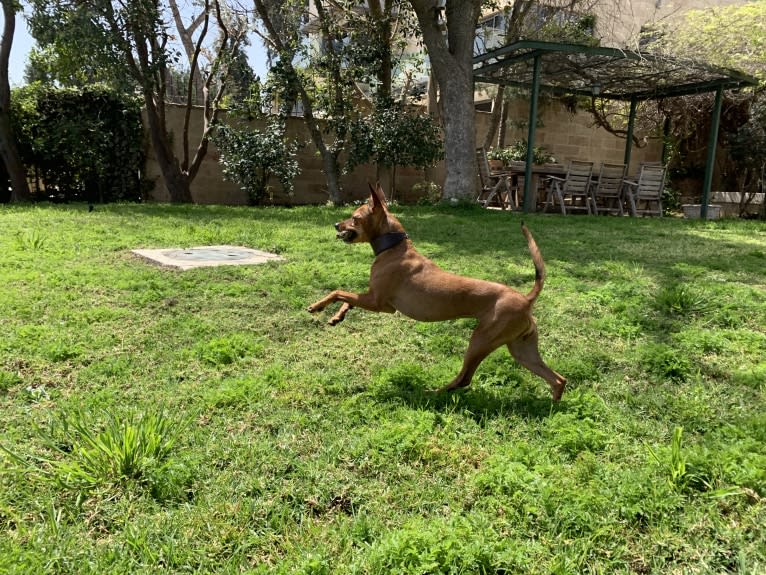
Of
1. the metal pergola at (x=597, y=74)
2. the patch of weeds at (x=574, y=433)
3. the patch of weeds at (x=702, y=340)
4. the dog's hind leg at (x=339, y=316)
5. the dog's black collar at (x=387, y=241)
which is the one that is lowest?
the patch of weeds at (x=574, y=433)

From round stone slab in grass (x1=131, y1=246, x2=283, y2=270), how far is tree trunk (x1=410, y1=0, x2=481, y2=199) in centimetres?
629

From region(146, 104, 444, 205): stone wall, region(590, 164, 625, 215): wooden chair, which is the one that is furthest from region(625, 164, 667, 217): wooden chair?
region(146, 104, 444, 205): stone wall

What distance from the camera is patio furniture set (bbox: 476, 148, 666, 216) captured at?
12383 mm

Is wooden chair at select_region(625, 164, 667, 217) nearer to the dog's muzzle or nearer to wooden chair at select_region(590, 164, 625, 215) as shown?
wooden chair at select_region(590, 164, 625, 215)

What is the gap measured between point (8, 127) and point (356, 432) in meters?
12.3

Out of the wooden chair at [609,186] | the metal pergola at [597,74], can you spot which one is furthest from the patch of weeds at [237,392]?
the wooden chair at [609,186]

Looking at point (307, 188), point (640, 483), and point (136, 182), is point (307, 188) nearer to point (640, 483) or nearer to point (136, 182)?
point (136, 182)

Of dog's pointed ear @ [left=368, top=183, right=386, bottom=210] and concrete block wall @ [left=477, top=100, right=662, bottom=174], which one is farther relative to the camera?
concrete block wall @ [left=477, top=100, right=662, bottom=174]

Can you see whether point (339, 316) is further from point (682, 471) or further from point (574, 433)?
point (682, 471)

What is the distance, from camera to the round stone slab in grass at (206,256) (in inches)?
213

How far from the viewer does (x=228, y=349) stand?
350 centimetres

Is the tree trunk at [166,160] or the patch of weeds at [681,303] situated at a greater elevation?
the tree trunk at [166,160]

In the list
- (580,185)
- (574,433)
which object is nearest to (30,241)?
(574,433)

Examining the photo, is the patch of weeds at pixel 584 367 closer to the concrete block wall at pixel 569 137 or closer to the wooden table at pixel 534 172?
the wooden table at pixel 534 172
